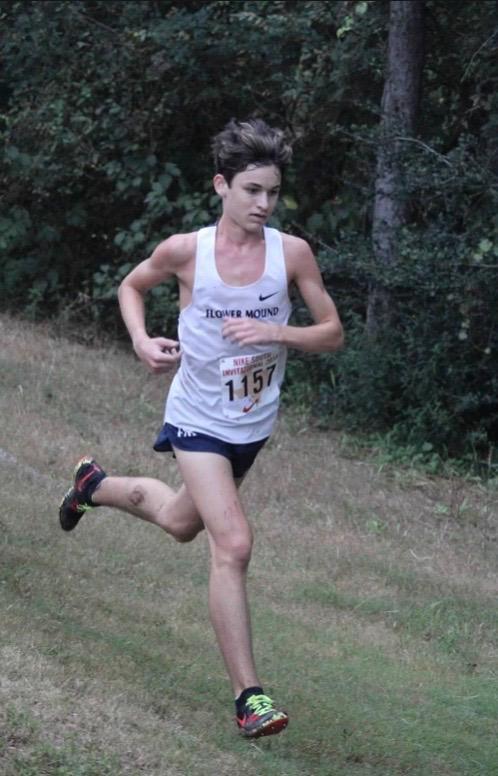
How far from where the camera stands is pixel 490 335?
10.8 m

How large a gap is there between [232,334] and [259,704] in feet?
4.10

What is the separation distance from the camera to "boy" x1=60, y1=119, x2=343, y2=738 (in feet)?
16.3

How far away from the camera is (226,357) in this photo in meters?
5.10

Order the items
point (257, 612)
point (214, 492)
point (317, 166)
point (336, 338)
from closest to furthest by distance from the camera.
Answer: point (214, 492)
point (336, 338)
point (257, 612)
point (317, 166)

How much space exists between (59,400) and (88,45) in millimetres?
4560

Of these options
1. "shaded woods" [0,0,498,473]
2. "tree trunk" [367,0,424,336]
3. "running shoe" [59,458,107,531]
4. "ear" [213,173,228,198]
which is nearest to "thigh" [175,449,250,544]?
"ear" [213,173,228,198]

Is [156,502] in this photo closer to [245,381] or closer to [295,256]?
[245,381]

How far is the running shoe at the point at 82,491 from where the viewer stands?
20.6 ft

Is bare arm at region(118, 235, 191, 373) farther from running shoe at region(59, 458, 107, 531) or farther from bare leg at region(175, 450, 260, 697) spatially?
running shoe at region(59, 458, 107, 531)

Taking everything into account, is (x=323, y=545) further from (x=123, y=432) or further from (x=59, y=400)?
(x=59, y=400)

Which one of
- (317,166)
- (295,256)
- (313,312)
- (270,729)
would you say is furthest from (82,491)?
(317,166)

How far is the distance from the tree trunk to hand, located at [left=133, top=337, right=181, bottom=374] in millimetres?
6528

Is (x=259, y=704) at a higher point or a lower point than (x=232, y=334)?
lower

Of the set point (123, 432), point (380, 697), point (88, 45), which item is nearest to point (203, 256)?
point (380, 697)
